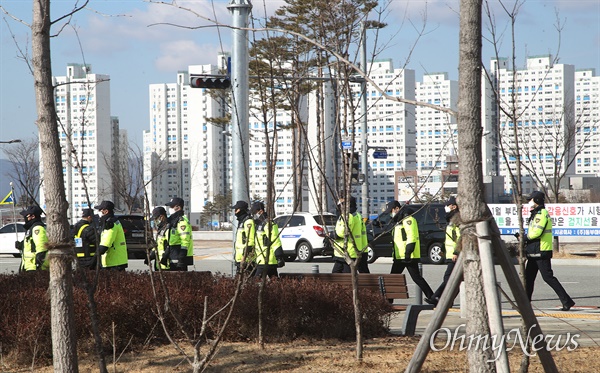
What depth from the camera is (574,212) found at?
25406 mm

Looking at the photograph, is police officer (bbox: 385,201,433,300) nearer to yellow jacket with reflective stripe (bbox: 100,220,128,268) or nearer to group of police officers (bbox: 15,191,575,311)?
group of police officers (bbox: 15,191,575,311)

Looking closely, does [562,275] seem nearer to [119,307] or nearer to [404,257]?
[404,257]

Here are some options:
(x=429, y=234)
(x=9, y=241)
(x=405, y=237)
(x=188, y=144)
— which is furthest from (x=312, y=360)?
(x=188, y=144)

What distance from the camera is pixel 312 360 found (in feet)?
24.8

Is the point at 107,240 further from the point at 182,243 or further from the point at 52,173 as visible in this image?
the point at 52,173

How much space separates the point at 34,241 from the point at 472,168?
8323 mm

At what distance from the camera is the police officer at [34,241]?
36.7ft

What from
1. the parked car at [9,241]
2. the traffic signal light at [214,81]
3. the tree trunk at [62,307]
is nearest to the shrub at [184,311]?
the tree trunk at [62,307]

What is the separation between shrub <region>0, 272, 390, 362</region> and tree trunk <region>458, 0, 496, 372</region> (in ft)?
12.2

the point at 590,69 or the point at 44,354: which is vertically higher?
the point at 590,69

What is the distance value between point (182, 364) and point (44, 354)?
139cm

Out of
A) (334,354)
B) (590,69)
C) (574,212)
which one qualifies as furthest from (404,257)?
(590,69)

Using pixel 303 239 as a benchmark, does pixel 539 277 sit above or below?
below

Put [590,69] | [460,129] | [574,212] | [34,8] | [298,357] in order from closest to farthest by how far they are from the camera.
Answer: [460,129]
[34,8]
[298,357]
[574,212]
[590,69]
